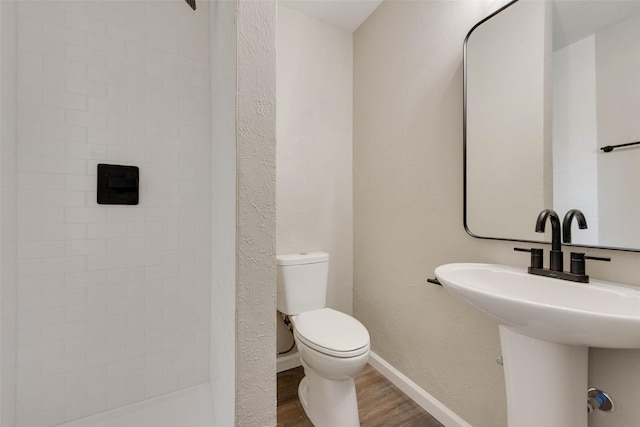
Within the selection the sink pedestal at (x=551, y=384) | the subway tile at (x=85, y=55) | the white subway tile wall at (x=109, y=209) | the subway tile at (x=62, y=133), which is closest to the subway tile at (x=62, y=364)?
the white subway tile wall at (x=109, y=209)

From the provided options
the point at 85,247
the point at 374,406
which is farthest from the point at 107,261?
the point at 374,406

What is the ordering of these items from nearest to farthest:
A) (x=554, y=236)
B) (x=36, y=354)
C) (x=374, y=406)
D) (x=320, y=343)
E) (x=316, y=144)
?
1. (x=554, y=236)
2. (x=36, y=354)
3. (x=320, y=343)
4. (x=374, y=406)
5. (x=316, y=144)

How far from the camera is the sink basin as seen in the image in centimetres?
61

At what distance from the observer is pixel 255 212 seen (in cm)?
67

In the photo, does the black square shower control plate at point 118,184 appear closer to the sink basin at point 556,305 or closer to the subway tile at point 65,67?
the subway tile at point 65,67

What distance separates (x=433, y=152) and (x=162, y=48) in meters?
1.52

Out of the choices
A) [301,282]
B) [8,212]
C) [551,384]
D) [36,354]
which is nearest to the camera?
[551,384]

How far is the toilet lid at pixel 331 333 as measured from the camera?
120cm

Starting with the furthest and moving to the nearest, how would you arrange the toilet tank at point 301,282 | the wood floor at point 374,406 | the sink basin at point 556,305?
the toilet tank at point 301,282
the wood floor at point 374,406
the sink basin at point 556,305

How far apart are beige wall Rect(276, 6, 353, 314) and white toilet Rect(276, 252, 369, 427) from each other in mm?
239

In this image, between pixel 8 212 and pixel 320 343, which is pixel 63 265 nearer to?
pixel 8 212

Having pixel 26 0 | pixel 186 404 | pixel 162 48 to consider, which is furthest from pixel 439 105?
pixel 186 404

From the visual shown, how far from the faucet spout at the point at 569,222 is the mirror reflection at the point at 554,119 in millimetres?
29

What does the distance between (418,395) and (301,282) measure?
2.96 feet
